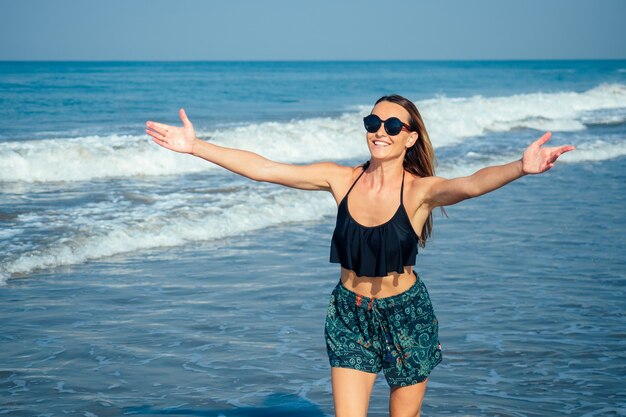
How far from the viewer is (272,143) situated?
75.3 feet

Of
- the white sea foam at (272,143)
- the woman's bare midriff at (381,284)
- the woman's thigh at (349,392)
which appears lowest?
the woman's thigh at (349,392)

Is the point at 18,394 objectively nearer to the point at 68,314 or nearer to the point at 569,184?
the point at 68,314

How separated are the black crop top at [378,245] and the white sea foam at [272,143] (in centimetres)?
1339

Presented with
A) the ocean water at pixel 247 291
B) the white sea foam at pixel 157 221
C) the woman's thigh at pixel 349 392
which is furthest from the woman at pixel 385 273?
the white sea foam at pixel 157 221

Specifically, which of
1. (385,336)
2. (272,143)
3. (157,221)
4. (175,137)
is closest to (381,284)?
(385,336)

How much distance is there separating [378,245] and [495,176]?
1.97 ft

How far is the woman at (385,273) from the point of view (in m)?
3.77

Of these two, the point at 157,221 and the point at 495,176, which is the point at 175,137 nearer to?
the point at 495,176

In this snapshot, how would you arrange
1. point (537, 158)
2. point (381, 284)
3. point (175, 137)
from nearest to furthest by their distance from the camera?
point (537, 158) < point (381, 284) < point (175, 137)

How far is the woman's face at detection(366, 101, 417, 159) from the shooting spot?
390 cm

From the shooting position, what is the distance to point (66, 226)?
10.6 meters

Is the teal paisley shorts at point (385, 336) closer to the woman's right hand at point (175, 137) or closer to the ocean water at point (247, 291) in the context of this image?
the woman's right hand at point (175, 137)

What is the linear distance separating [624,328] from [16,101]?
3418 cm

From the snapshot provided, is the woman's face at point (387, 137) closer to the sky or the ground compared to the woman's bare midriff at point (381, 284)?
closer to the sky
